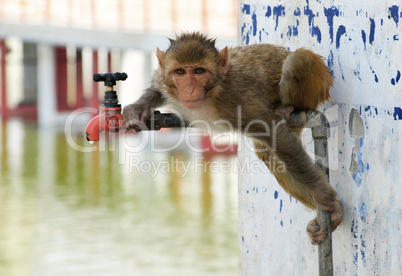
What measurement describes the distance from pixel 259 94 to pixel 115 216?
355 centimetres

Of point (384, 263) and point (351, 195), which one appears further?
point (351, 195)

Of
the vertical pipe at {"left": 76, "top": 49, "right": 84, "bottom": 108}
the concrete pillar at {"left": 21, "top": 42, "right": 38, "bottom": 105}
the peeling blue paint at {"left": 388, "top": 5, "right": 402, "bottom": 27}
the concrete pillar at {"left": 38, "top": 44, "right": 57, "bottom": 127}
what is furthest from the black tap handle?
the concrete pillar at {"left": 21, "top": 42, "right": 38, "bottom": 105}

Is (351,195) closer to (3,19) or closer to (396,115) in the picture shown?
(396,115)

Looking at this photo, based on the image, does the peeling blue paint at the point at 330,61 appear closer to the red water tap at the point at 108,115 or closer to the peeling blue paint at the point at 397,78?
the peeling blue paint at the point at 397,78

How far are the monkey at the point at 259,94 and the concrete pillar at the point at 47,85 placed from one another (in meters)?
9.81

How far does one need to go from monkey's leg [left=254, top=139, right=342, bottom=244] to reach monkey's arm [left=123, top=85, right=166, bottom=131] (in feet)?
0.98

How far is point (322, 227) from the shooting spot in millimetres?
1504

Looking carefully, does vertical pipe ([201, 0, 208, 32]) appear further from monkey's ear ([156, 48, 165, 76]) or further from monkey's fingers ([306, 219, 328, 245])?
monkey's fingers ([306, 219, 328, 245])

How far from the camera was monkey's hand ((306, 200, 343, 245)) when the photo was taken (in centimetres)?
149

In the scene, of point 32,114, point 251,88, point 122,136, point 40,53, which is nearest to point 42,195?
point 122,136

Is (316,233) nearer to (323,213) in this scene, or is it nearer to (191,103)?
(323,213)

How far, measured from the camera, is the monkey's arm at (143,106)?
70.2 inches

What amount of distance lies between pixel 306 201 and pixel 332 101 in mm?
257

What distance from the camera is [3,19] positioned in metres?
11.2
